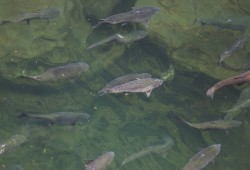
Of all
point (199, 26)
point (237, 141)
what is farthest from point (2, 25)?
point (237, 141)

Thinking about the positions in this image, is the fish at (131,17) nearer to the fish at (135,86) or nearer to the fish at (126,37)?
the fish at (126,37)

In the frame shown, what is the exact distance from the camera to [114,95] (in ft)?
34.5

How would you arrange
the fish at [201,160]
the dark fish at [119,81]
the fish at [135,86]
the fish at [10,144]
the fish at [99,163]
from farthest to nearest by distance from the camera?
1. the fish at [10,144]
2. the dark fish at [119,81]
3. the fish at [135,86]
4. the fish at [201,160]
5. the fish at [99,163]

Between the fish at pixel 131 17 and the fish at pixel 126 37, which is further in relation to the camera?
the fish at pixel 126 37

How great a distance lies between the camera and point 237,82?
5.16 meters

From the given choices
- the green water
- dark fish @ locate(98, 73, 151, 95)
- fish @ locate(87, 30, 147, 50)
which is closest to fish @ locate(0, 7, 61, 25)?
the green water

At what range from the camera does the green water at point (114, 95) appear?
909cm

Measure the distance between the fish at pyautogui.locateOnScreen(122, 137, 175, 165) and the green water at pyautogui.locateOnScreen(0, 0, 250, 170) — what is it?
705mm

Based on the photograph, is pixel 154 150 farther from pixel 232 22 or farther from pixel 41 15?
pixel 41 15

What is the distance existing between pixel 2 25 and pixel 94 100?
11.5 feet

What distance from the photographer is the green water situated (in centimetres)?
909

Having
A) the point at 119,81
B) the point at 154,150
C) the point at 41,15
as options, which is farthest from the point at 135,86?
the point at 41,15

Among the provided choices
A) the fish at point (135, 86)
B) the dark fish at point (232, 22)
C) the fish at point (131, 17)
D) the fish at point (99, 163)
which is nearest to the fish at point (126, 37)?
the fish at point (131, 17)

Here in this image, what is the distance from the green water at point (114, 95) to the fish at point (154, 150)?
2.31 ft
